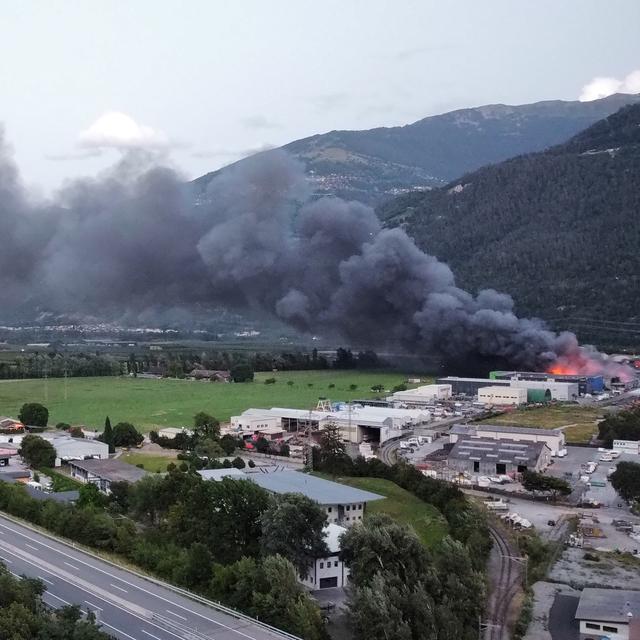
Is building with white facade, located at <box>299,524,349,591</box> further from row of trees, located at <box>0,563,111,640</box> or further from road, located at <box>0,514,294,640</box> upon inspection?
row of trees, located at <box>0,563,111,640</box>

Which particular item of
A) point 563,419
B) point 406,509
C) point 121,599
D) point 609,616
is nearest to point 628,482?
point 406,509

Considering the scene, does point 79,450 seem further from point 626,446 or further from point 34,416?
point 626,446

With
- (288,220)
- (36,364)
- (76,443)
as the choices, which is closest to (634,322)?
(288,220)

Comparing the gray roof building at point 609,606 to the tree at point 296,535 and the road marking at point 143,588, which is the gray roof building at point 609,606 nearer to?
the tree at point 296,535

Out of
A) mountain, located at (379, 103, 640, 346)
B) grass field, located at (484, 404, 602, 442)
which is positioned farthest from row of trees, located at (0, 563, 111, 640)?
mountain, located at (379, 103, 640, 346)

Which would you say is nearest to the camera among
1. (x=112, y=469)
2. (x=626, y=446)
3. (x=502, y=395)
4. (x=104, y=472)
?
(x=104, y=472)

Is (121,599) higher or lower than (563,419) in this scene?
higher

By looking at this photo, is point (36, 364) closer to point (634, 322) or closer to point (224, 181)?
point (224, 181)
